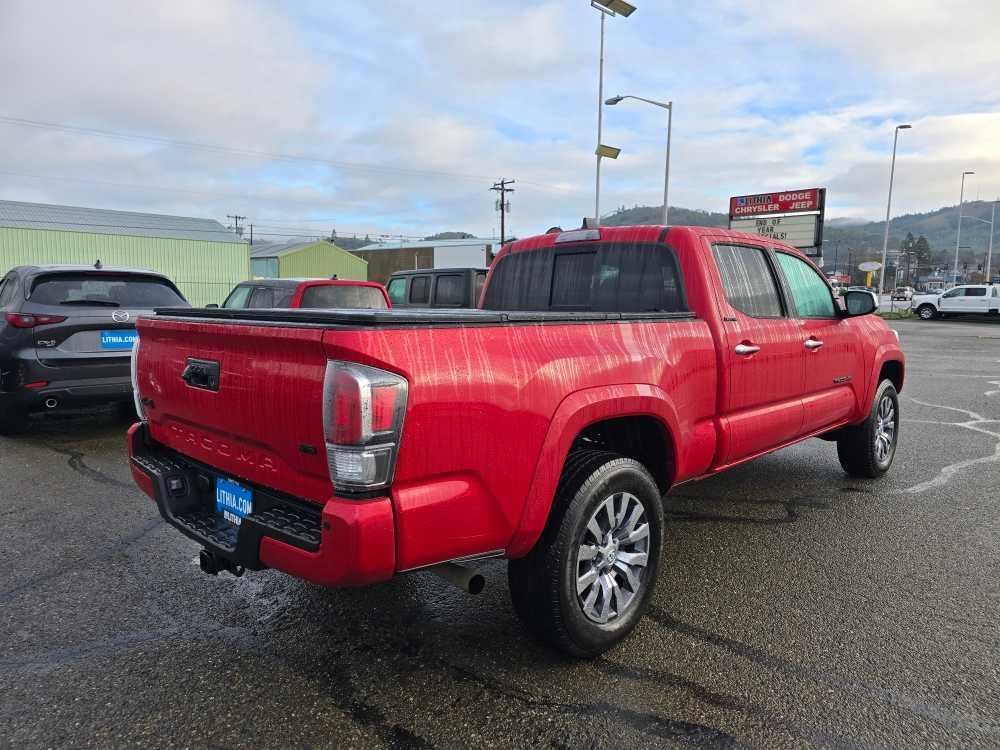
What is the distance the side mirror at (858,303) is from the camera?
467 centimetres

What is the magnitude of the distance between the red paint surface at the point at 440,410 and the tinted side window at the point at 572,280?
0.80 m

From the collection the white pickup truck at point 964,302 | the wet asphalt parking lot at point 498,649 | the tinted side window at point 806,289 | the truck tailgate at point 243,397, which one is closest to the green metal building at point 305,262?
the white pickup truck at point 964,302

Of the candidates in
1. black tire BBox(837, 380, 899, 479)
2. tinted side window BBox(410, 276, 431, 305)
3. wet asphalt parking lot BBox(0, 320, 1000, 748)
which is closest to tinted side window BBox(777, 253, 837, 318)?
black tire BBox(837, 380, 899, 479)

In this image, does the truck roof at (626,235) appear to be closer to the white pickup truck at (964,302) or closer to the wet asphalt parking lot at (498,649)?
the wet asphalt parking lot at (498,649)

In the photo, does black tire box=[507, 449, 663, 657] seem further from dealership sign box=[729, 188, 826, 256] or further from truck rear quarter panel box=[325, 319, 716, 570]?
dealership sign box=[729, 188, 826, 256]

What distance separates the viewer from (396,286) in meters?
14.1

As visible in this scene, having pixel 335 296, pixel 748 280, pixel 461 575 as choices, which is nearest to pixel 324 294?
pixel 335 296

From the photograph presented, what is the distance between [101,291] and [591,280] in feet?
16.6

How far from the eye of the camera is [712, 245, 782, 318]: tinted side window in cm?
387

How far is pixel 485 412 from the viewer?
234 centimetres

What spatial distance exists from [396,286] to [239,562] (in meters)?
12.0

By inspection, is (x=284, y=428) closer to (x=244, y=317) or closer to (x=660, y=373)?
(x=244, y=317)

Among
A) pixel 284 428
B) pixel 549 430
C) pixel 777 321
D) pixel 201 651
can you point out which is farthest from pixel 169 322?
pixel 777 321

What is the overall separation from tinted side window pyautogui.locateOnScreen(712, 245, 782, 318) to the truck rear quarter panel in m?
1.22
